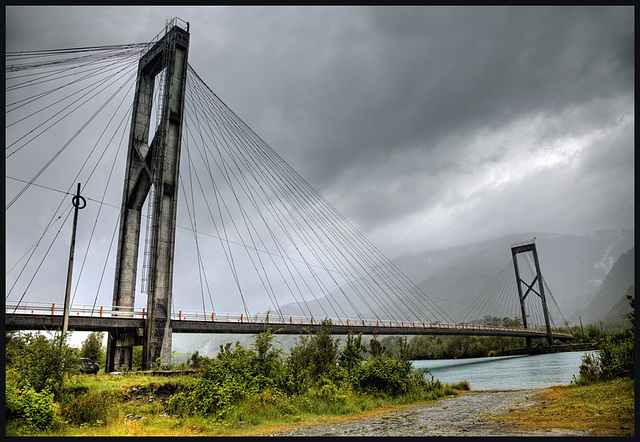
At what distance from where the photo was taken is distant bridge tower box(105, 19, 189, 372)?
31156 millimetres

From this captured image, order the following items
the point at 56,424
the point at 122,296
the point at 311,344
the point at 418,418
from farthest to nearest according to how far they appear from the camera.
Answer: the point at 122,296
the point at 311,344
the point at 418,418
the point at 56,424

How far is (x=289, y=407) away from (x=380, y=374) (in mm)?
7162

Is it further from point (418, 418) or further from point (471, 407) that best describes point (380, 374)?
point (418, 418)

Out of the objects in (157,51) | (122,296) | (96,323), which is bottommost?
(96,323)

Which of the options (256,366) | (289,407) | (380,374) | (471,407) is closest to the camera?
(289,407)

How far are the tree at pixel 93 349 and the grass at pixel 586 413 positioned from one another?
146 ft

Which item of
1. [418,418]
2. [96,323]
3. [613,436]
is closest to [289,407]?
[418,418]

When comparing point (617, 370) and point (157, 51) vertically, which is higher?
point (157, 51)

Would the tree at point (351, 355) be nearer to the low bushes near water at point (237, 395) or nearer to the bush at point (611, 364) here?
the low bushes near water at point (237, 395)

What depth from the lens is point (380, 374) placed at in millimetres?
21203

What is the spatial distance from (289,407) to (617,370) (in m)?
16.6

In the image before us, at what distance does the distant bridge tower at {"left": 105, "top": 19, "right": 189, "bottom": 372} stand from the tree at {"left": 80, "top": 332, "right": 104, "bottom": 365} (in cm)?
1465

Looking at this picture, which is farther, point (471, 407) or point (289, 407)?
point (471, 407)

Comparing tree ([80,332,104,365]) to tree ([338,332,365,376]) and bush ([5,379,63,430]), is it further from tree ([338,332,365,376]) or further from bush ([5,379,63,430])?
bush ([5,379,63,430])
